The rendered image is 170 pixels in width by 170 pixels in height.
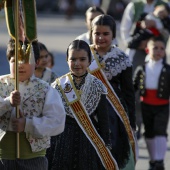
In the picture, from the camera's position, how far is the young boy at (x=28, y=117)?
628 cm

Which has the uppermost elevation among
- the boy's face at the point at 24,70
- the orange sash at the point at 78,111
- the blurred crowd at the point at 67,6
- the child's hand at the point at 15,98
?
the boy's face at the point at 24,70

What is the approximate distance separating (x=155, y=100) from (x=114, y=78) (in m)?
2.10

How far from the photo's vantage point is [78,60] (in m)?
7.23

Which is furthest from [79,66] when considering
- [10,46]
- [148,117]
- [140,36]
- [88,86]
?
[140,36]

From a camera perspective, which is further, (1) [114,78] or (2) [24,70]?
(1) [114,78]

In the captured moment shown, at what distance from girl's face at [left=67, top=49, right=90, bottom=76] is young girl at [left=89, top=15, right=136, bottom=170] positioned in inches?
30.2

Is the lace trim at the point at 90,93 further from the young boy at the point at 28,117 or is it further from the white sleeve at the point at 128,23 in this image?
the white sleeve at the point at 128,23

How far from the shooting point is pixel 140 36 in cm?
1155

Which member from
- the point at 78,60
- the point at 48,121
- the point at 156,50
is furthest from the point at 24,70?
the point at 156,50

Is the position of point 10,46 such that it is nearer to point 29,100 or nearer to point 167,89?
point 29,100

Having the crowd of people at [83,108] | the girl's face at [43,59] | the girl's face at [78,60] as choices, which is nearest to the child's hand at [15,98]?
the crowd of people at [83,108]

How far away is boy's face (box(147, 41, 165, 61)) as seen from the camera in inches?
409

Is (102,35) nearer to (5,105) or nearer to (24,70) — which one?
(24,70)

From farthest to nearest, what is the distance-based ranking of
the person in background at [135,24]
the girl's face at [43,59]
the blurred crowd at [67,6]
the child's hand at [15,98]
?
the blurred crowd at [67,6] < the person in background at [135,24] < the girl's face at [43,59] < the child's hand at [15,98]
